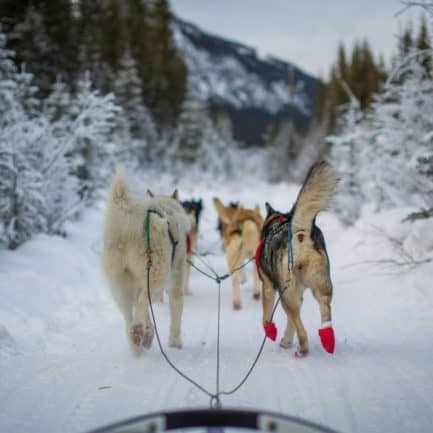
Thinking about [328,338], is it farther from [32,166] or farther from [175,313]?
[32,166]

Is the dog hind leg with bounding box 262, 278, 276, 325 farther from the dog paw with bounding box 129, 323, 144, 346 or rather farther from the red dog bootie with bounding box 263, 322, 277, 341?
the dog paw with bounding box 129, 323, 144, 346

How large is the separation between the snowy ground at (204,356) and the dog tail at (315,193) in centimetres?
147

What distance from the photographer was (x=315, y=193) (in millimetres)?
3393

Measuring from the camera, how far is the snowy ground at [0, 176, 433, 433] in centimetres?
274

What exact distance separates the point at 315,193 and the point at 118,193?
195cm

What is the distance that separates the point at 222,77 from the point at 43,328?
598 ft

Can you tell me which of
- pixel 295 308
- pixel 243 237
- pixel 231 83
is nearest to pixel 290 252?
pixel 295 308

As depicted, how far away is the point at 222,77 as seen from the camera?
17325cm

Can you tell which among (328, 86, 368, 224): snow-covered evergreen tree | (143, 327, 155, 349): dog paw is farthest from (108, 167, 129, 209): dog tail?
(328, 86, 368, 224): snow-covered evergreen tree

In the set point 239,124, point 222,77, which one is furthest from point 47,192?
point 222,77

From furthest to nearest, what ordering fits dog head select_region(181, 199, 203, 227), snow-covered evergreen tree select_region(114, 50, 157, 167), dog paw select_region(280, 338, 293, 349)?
snow-covered evergreen tree select_region(114, 50, 157, 167), dog head select_region(181, 199, 203, 227), dog paw select_region(280, 338, 293, 349)

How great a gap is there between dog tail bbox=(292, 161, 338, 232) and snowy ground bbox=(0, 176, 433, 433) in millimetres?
1466

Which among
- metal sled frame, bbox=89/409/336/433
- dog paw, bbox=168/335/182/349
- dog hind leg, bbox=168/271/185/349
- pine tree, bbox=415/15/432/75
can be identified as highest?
pine tree, bbox=415/15/432/75

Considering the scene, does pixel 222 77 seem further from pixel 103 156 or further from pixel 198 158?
pixel 103 156
